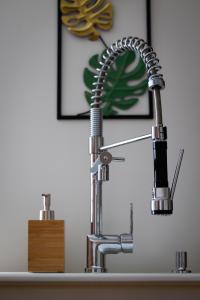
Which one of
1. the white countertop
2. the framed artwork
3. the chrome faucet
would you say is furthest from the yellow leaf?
the white countertop

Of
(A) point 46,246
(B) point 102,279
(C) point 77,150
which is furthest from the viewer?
(C) point 77,150

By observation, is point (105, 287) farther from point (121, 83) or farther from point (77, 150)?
point (121, 83)

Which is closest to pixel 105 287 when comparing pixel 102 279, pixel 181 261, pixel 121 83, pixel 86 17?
pixel 102 279

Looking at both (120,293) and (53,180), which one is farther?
(53,180)

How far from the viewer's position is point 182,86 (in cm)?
161

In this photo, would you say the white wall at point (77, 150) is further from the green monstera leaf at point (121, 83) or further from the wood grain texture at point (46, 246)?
the wood grain texture at point (46, 246)

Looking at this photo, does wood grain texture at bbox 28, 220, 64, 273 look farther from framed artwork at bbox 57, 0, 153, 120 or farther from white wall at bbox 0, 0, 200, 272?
framed artwork at bbox 57, 0, 153, 120

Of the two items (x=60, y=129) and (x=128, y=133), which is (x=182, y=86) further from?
(x=60, y=129)

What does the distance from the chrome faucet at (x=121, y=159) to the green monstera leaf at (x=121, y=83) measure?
0.22 metres

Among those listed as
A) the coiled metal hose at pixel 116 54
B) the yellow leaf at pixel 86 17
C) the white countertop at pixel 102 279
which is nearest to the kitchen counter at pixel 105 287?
the white countertop at pixel 102 279

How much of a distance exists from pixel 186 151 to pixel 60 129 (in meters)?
0.38

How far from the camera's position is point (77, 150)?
1.58 m

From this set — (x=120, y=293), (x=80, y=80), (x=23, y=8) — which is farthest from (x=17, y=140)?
(x=120, y=293)

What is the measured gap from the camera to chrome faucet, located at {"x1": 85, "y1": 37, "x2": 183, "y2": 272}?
113 centimetres
